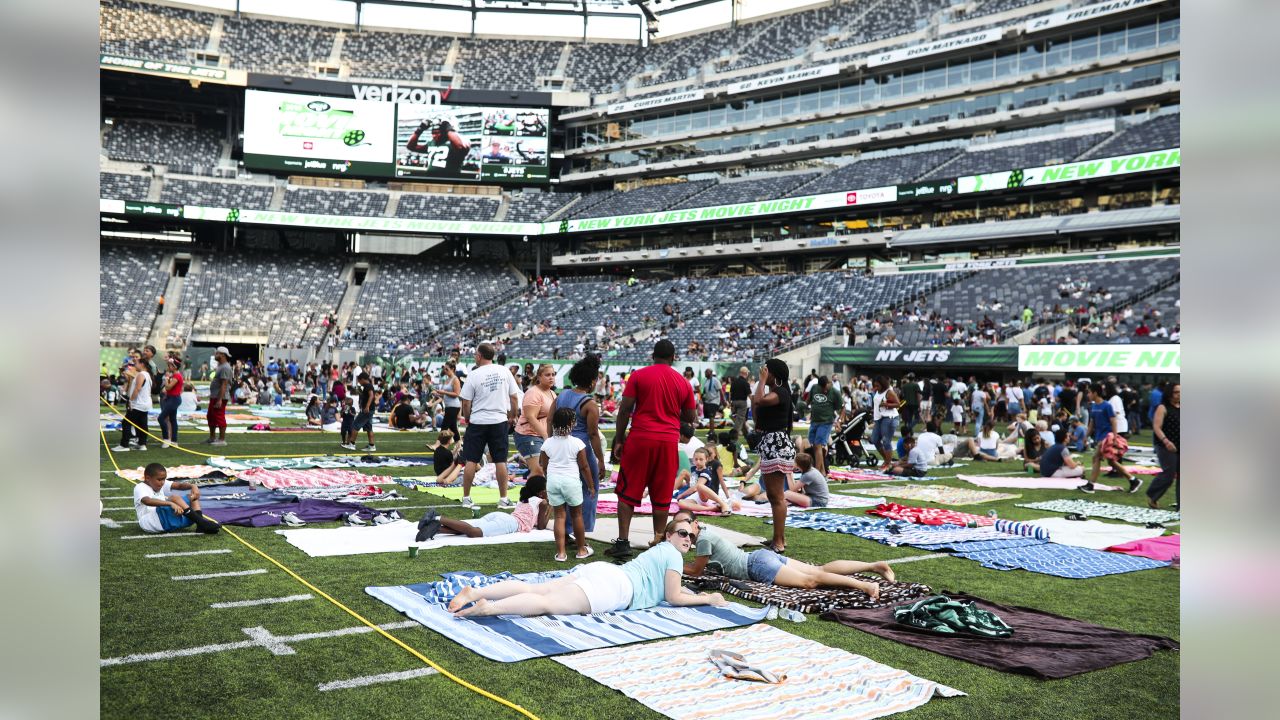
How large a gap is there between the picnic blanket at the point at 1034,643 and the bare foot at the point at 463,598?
7.74 feet

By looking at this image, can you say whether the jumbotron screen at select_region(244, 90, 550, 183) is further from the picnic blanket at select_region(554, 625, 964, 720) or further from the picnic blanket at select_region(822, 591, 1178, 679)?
the picnic blanket at select_region(554, 625, 964, 720)

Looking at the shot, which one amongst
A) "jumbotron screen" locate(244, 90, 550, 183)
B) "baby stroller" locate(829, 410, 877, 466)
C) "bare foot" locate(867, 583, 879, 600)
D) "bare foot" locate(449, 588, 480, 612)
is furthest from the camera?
"jumbotron screen" locate(244, 90, 550, 183)

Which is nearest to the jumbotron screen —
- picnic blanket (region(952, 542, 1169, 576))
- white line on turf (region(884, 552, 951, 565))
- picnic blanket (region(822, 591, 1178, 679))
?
white line on turf (region(884, 552, 951, 565))

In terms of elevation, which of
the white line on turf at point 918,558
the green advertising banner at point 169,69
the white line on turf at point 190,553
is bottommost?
the white line on turf at point 918,558

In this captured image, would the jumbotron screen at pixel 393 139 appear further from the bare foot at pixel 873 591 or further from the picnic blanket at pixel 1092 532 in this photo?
the bare foot at pixel 873 591

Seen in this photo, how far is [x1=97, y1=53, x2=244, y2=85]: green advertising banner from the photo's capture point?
2061 inches

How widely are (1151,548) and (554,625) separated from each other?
6.30 meters

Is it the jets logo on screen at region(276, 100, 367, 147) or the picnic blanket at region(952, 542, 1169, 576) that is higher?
the jets logo on screen at region(276, 100, 367, 147)

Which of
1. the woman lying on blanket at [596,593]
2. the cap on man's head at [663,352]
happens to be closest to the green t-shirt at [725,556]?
the woman lying on blanket at [596,593]

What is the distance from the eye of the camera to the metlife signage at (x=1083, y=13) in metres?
39.8

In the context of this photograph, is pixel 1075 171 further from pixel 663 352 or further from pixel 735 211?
pixel 663 352

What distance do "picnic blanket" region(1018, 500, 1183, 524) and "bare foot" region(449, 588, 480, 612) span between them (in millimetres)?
8270
